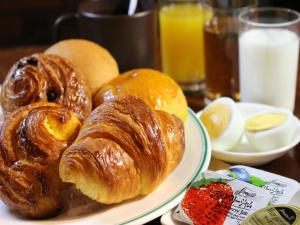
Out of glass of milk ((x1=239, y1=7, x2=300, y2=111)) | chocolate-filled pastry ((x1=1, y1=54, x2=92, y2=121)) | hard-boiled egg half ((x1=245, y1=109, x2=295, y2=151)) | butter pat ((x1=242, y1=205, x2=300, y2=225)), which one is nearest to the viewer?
butter pat ((x1=242, y1=205, x2=300, y2=225))

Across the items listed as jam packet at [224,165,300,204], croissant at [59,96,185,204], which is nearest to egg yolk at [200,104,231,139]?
jam packet at [224,165,300,204]

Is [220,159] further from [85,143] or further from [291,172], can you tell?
[85,143]

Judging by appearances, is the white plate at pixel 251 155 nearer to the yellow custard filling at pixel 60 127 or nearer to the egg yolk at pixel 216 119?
the egg yolk at pixel 216 119

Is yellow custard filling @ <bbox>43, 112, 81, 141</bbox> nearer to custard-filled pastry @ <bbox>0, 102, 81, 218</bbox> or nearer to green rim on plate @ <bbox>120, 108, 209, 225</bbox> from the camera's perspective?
custard-filled pastry @ <bbox>0, 102, 81, 218</bbox>

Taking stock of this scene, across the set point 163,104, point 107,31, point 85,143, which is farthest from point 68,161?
point 107,31

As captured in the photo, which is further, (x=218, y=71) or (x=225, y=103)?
(x=218, y=71)

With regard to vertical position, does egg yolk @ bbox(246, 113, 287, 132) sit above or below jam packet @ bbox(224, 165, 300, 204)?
above

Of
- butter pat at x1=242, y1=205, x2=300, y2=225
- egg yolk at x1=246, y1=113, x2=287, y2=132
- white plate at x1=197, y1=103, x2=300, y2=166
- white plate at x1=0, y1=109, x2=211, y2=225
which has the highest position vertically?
white plate at x1=0, y1=109, x2=211, y2=225
